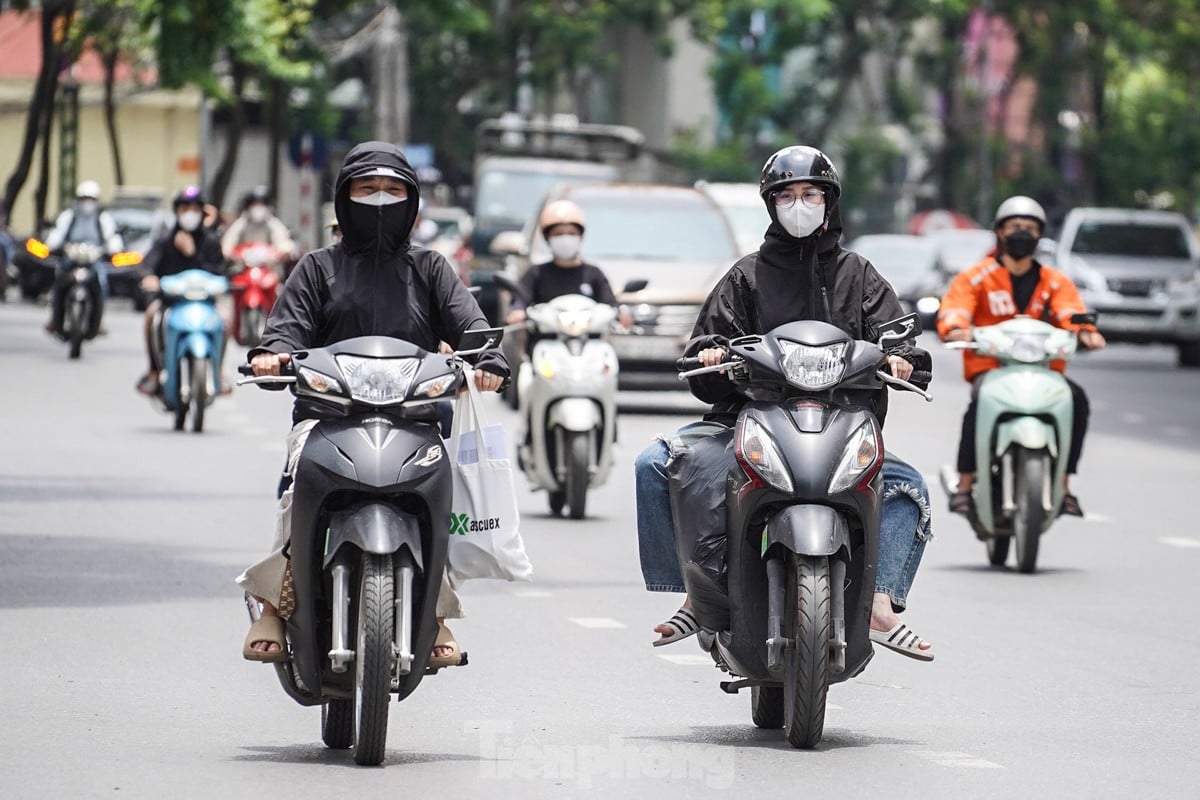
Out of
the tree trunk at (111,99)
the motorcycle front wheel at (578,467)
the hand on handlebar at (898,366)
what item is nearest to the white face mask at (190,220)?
the motorcycle front wheel at (578,467)

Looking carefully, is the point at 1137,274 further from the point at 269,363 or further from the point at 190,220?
the point at 269,363

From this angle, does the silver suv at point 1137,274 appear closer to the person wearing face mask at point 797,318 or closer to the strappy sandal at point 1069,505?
the strappy sandal at point 1069,505

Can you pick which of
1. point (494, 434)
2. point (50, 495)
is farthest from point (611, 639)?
point (50, 495)

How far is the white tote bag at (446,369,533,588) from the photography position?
7254 mm

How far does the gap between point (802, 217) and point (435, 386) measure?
1.35 meters

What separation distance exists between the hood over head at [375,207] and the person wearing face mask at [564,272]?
7490 millimetres

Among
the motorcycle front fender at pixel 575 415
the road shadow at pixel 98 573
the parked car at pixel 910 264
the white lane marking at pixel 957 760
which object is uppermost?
the white lane marking at pixel 957 760

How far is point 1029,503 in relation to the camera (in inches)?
482

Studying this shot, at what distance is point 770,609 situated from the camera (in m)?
7.21

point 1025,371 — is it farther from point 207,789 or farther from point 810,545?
point 207,789

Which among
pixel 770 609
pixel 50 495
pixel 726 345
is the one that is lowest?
pixel 50 495

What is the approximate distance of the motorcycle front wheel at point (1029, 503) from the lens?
12234 mm

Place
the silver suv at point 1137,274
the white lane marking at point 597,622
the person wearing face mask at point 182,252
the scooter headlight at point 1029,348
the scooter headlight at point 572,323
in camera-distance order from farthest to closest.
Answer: the silver suv at point 1137,274, the person wearing face mask at point 182,252, the scooter headlight at point 572,323, the scooter headlight at point 1029,348, the white lane marking at point 597,622

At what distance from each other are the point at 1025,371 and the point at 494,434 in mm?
5681
